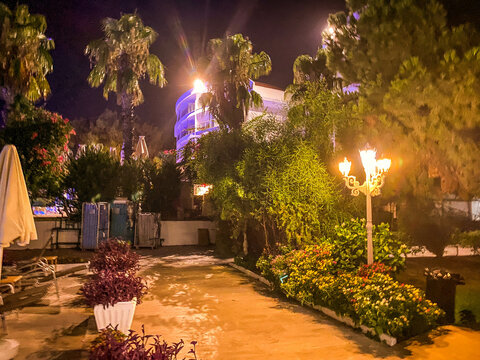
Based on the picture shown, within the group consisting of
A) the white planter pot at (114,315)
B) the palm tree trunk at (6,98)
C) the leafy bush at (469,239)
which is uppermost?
the palm tree trunk at (6,98)

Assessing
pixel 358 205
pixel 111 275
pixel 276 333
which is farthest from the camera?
pixel 358 205

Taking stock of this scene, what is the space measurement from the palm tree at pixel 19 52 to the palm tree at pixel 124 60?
8.58 meters

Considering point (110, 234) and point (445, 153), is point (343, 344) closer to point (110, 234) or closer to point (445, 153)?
point (445, 153)

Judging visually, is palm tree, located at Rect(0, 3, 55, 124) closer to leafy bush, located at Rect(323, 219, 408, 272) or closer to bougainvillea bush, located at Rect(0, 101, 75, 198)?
bougainvillea bush, located at Rect(0, 101, 75, 198)

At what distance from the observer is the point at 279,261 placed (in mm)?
9719

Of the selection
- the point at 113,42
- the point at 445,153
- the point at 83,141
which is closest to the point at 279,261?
the point at 445,153

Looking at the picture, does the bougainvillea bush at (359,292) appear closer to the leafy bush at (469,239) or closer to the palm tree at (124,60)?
the leafy bush at (469,239)

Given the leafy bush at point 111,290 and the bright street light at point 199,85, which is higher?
the bright street light at point 199,85

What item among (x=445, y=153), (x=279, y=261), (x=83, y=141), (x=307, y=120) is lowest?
(x=279, y=261)

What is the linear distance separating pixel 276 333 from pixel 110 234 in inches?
537

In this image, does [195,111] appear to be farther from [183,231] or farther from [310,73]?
[310,73]

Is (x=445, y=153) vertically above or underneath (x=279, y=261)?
above

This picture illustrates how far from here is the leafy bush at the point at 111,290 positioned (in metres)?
5.25

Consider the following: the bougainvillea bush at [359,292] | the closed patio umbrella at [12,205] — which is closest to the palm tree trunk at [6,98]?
the closed patio umbrella at [12,205]
